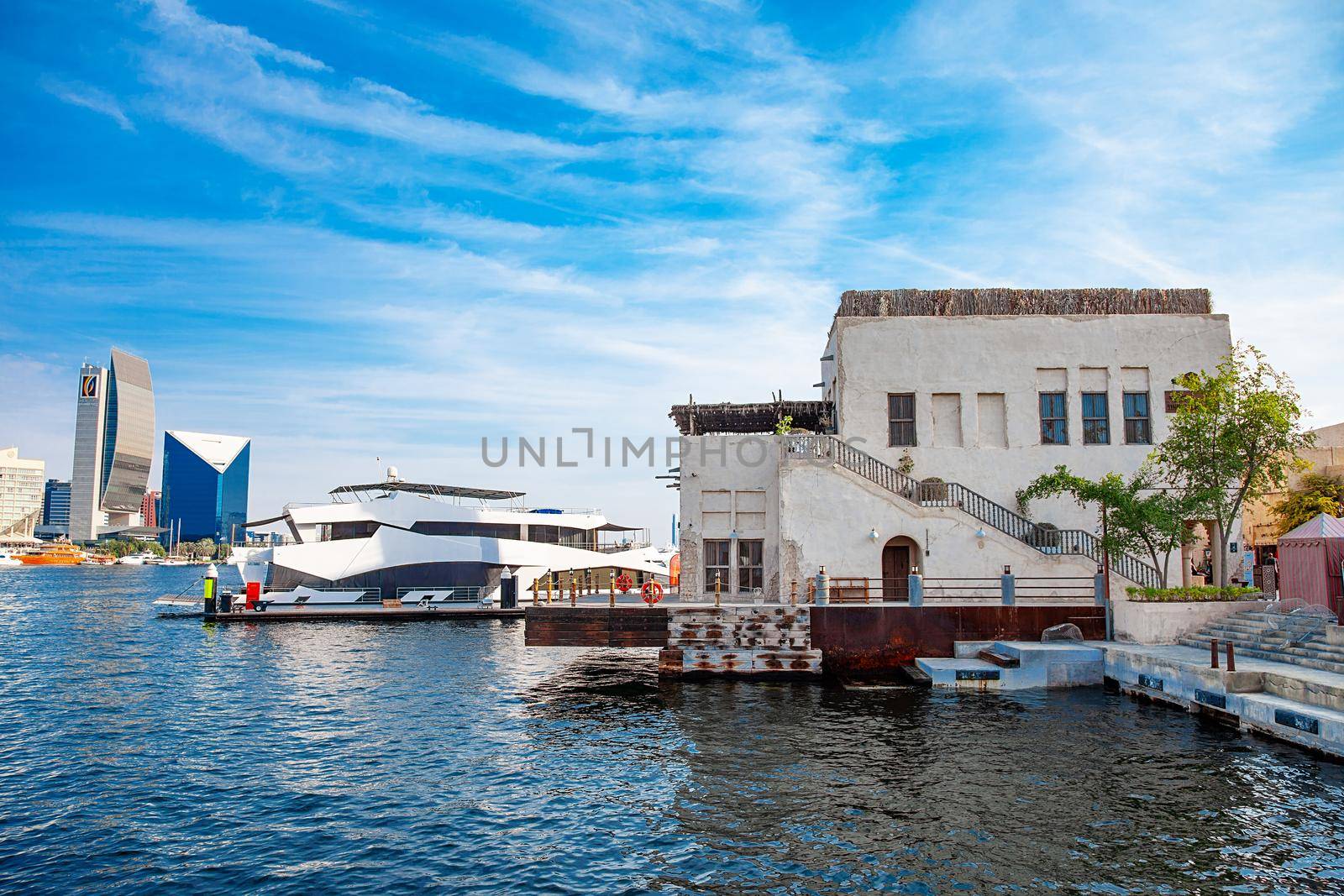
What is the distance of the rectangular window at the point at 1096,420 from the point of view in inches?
1141

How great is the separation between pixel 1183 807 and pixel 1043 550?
47.4 feet

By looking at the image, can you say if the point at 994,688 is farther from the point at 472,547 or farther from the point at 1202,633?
the point at 472,547

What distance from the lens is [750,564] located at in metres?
28.4

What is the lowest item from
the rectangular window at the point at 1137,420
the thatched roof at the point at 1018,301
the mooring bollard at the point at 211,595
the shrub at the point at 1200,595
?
the mooring bollard at the point at 211,595

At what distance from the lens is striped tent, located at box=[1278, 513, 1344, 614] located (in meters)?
18.6

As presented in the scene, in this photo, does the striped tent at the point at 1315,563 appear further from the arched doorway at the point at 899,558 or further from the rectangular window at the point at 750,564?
the rectangular window at the point at 750,564

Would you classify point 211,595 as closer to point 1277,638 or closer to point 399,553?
point 399,553

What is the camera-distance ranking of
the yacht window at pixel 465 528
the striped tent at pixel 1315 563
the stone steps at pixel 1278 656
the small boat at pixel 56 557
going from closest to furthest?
the stone steps at pixel 1278 656 → the striped tent at pixel 1315 563 → the yacht window at pixel 465 528 → the small boat at pixel 56 557

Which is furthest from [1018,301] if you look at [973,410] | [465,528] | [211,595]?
[211,595]

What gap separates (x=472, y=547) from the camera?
163 ft

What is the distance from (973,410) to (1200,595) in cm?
965

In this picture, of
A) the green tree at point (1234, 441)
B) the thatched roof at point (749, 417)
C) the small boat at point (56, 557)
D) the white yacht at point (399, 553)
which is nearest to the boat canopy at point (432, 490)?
the white yacht at point (399, 553)

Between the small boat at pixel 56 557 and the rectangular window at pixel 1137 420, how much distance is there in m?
203

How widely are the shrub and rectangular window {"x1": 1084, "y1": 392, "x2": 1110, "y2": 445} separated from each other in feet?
26.6
